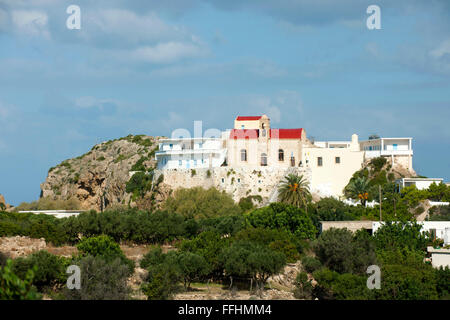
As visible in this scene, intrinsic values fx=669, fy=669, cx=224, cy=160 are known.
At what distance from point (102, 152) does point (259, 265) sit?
6133 centimetres

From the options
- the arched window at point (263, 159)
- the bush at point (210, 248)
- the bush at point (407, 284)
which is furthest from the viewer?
the arched window at point (263, 159)

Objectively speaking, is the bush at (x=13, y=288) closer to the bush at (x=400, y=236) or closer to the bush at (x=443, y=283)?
the bush at (x=443, y=283)

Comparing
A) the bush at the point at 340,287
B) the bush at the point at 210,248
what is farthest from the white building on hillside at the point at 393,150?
the bush at the point at 340,287

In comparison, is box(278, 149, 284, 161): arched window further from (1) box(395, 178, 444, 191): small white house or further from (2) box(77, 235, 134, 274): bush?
(2) box(77, 235, 134, 274): bush

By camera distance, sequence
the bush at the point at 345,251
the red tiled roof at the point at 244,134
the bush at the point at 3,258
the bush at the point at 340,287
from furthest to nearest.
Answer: the red tiled roof at the point at 244,134
the bush at the point at 3,258
the bush at the point at 345,251
the bush at the point at 340,287

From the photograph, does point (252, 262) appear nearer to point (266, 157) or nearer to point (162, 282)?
point (162, 282)

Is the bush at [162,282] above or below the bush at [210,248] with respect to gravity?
below

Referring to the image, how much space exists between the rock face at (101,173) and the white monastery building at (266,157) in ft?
33.5

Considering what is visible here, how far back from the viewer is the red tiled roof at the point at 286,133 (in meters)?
72.1

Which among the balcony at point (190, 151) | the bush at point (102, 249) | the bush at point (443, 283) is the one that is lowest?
the bush at point (443, 283)

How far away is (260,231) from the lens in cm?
5494

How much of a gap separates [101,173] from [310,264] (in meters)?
46.7

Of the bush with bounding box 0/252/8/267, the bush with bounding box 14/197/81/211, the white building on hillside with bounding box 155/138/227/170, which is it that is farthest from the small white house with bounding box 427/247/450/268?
the bush with bounding box 14/197/81/211
